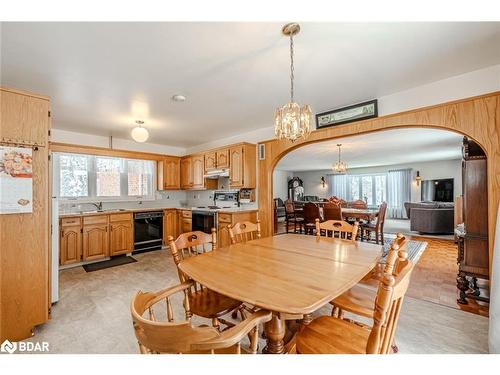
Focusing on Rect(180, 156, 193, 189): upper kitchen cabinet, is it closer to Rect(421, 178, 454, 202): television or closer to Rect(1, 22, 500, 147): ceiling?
Rect(1, 22, 500, 147): ceiling

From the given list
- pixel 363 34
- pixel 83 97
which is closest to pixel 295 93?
pixel 363 34

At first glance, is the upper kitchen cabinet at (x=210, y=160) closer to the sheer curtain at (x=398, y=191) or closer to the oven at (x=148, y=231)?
the oven at (x=148, y=231)

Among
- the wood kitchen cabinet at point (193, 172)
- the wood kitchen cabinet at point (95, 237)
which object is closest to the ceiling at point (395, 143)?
the wood kitchen cabinet at point (193, 172)

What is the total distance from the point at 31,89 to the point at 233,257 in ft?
9.72

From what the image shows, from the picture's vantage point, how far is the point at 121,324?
2139 mm

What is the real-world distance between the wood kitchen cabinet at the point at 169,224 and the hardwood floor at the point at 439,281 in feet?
14.3

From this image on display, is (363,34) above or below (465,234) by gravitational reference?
above

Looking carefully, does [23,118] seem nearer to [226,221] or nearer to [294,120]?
[294,120]

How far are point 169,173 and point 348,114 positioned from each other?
13.2 ft

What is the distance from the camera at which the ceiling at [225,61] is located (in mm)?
1681
